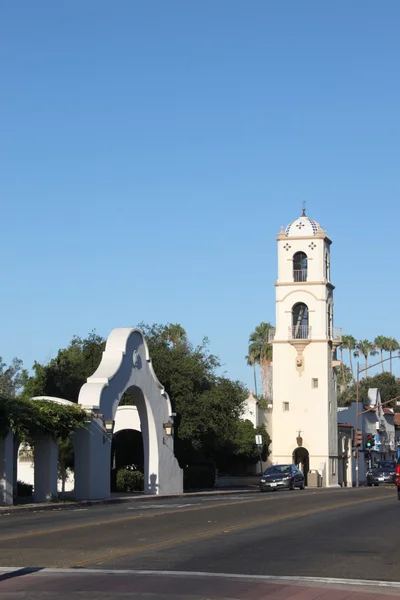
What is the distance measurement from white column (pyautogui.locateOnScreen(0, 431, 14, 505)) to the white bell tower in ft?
150

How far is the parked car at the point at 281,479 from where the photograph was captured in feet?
154

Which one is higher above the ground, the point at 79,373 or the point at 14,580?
the point at 79,373

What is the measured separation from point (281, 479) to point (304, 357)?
28147mm

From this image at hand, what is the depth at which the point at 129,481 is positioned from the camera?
41688 millimetres

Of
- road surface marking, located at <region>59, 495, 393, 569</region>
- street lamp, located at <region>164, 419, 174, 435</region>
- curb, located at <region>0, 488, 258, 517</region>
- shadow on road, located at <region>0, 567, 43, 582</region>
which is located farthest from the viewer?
street lamp, located at <region>164, 419, 174, 435</region>

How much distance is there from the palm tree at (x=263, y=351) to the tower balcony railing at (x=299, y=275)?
2739 centimetres

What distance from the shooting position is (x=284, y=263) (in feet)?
249

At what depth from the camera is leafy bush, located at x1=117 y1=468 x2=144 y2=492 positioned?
136 feet

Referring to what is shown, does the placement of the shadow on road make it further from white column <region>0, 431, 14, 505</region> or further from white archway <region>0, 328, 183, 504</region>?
white archway <region>0, 328, 183, 504</region>

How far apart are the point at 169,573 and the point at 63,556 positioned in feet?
8.62

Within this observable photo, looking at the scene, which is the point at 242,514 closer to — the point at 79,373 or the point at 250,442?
the point at 79,373

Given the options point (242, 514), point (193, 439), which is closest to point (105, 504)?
point (242, 514)

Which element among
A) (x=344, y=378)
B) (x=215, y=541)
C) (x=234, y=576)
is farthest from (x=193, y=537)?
(x=344, y=378)

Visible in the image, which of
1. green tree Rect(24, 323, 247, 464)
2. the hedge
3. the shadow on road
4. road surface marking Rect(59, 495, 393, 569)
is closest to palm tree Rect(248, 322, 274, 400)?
green tree Rect(24, 323, 247, 464)
